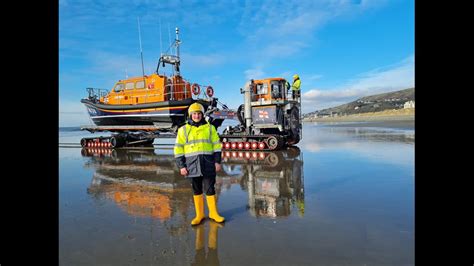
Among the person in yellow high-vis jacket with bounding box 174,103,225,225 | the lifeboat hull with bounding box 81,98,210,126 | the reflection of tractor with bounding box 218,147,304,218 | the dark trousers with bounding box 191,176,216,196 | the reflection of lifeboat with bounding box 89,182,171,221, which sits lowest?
the reflection of lifeboat with bounding box 89,182,171,221

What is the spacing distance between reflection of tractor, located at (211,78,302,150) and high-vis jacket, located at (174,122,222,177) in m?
7.84

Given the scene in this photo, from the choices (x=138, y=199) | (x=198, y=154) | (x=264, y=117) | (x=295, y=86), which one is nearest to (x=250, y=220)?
(x=198, y=154)

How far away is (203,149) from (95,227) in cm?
192

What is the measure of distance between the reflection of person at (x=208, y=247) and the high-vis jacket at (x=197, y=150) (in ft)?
2.61

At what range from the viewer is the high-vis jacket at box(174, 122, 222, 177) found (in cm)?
391

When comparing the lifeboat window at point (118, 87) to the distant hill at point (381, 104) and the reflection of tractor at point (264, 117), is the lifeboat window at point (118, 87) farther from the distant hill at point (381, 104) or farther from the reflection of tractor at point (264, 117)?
the distant hill at point (381, 104)

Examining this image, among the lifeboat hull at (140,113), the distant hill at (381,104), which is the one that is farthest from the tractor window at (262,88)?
the distant hill at (381,104)

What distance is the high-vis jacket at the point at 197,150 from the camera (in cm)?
391

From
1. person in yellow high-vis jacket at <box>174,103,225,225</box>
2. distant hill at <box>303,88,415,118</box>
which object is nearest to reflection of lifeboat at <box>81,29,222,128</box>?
person in yellow high-vis jacket at <box>174,103,225,225</box>

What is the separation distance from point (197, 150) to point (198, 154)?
64mm

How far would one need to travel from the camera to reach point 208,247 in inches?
117

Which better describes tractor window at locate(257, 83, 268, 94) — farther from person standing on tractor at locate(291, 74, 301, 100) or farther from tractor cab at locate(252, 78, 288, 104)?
person standing on tractor at locate(291, 74, 301, 100)

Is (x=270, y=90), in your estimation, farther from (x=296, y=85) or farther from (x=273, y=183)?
(x=273, y=183)
